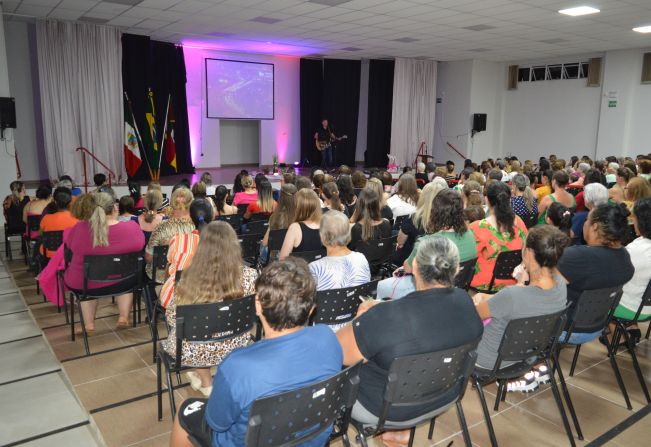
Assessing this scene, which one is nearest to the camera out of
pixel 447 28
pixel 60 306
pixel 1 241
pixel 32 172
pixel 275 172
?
pixel 60 306

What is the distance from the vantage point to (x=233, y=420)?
5.50 ft

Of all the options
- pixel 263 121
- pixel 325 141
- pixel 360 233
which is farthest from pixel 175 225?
pixel 325 141

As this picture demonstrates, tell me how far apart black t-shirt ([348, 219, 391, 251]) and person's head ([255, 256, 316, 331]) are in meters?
2.39

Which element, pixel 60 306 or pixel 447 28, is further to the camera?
pixel 447 28

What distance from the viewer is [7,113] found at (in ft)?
28.3

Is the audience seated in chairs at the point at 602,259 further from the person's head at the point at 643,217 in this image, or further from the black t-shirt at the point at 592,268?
the person's head at the point at 643,217

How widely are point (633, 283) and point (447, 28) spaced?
8182mm

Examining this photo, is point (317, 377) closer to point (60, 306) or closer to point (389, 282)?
point (389, 282)

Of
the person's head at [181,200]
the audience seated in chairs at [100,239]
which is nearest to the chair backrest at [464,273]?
the person's head at [181,200]

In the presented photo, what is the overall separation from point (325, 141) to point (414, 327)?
13797mm

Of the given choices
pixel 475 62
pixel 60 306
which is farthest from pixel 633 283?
pixel 475 62

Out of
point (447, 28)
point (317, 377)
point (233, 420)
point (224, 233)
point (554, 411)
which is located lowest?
point (554, 411)

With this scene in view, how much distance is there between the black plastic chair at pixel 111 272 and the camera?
3.59 metres

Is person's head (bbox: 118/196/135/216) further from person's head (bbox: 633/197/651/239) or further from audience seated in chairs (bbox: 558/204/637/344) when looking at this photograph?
person's head (bbox: 633/197/651/239)
